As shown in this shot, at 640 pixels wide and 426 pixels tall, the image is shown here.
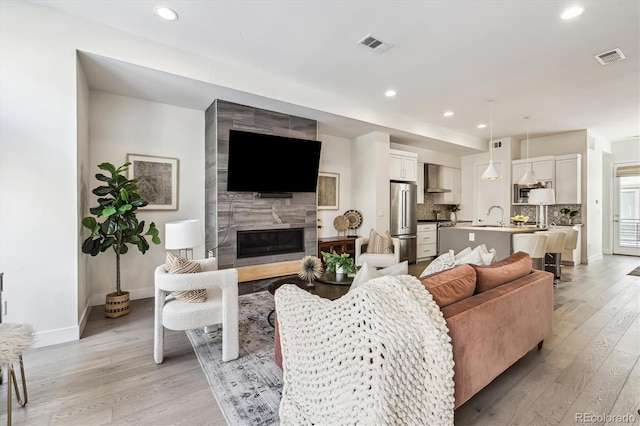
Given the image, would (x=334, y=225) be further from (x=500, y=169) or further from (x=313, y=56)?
(x=500, y=169)

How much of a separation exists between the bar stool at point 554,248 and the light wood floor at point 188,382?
1591 mm

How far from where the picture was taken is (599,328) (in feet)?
9.46

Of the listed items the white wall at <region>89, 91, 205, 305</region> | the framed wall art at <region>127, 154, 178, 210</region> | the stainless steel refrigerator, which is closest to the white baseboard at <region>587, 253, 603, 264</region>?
the stainless steel refrigerator

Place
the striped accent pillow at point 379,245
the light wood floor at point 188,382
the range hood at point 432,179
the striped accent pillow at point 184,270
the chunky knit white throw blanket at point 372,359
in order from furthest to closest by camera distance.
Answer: the range hood at point 432,179 → the striped accent pillow at point 379,245 → the striped accent pillow at point 184,270 → the light wood floor at point 188,382 → the chunky knit white throw blanket at point 372,359

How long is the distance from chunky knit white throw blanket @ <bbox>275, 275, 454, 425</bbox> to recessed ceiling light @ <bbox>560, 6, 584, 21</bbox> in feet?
9.32

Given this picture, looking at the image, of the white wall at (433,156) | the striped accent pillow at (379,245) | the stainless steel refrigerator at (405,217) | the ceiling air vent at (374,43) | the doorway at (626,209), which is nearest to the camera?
the ceiling air vent at (374,43)

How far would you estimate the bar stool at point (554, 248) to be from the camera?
4480 millimetres

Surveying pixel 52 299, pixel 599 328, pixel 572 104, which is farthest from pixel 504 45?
pixel 52 299

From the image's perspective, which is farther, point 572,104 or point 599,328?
point 572,104

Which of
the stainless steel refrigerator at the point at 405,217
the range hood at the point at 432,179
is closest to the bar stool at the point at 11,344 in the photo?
the stainless steel refrigerator at the point at 405,217

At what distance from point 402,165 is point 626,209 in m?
6.37

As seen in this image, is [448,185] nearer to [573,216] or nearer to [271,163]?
[573,216]

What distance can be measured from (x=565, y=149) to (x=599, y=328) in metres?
5.26

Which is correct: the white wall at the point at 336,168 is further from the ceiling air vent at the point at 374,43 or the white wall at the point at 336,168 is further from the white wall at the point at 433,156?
the ceiling air vent at the point at 374,43
